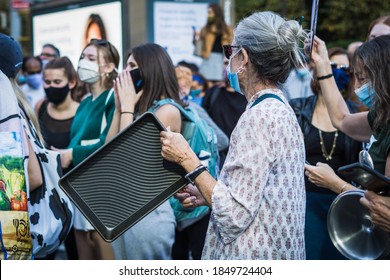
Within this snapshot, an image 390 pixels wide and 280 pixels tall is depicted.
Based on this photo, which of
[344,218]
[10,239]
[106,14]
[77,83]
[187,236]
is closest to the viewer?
[10,239]

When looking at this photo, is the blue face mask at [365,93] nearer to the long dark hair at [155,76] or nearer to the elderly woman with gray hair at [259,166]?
the elderly woman with gray hair at [259,166]

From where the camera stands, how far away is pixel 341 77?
5.65 metres

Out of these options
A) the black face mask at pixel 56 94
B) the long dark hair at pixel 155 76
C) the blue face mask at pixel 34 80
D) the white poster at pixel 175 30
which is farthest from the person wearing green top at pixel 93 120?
the white poster at pixel 175 30

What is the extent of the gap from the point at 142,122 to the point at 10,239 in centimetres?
86

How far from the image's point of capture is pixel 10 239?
11.0 feet

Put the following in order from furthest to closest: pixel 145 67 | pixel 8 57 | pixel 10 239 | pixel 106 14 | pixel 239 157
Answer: pixel 106 14 < pixel 145 67 < pixel 8 57 < pixel 10 239 < pixel 239 157

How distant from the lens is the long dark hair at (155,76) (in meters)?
5.27

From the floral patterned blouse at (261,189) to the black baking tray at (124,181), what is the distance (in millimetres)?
256

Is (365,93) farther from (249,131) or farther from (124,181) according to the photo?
(124,181)

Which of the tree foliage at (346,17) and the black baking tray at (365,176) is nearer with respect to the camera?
the black baking tray at (365,176)

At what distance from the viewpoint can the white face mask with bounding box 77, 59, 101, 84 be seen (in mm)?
6102

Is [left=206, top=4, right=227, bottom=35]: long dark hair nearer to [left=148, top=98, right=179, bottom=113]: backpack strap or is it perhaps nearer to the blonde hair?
the blonde hair
